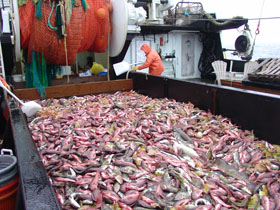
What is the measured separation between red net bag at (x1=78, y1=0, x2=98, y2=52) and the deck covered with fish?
8.65ft

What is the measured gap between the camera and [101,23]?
6.84m

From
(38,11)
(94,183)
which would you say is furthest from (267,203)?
(38,11)

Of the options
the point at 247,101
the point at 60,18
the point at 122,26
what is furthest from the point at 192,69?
the point at 247,101

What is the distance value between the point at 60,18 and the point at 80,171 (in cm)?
456

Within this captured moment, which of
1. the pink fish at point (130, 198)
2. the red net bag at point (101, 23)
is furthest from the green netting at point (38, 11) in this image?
the pink fish at point (130, 198)

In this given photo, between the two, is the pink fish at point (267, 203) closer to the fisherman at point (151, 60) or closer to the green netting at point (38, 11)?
the fisherman at point (151, 60)

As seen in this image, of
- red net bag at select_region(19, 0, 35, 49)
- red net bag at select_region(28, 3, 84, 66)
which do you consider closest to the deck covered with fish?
red net bag at select_region(28, 3, 84, 66)

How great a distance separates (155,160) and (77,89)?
160 inches

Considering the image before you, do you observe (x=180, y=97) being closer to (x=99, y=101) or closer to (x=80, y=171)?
(x=99, y=101)

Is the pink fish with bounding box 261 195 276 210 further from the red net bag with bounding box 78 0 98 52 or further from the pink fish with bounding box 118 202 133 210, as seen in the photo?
the red net bag with bounding box 78 0 98 52

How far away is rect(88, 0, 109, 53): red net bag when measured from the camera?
6.71 meters

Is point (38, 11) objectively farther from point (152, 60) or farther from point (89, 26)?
point (152, 60)

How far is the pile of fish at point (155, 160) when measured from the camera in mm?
2246

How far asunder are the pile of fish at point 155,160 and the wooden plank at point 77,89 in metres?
1.40
